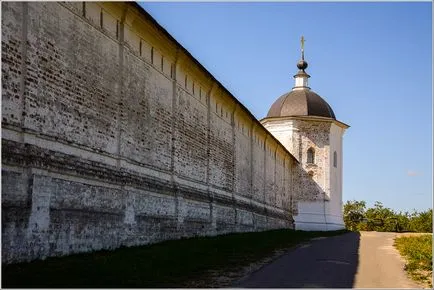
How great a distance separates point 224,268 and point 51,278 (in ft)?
15.3

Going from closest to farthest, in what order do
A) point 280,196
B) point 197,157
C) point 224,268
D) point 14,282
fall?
point 14,282 → point 224,268 → point 197,157 → point 280,196

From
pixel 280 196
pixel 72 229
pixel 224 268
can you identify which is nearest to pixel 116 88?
pixel 72 229

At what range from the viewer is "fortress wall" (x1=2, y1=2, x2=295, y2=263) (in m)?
10.4

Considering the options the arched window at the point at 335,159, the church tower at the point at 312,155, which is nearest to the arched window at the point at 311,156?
the church tower at the point at 312,155

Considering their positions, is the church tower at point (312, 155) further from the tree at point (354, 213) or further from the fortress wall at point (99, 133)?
the tree at point (354, 213)

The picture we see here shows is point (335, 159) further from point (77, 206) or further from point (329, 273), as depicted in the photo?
point (77, 206)

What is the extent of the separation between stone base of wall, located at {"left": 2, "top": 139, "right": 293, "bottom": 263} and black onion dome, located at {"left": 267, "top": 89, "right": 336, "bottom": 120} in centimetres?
2583

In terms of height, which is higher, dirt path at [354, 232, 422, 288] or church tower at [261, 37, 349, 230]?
church tower at [261, 37, 349, 230]

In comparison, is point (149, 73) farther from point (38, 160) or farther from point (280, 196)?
point (280, 196)

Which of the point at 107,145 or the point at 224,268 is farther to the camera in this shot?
the point at 107,145

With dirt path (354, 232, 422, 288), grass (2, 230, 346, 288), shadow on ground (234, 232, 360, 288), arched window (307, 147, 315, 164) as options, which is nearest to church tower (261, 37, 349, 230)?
arched window (307, 147, 315, 164)

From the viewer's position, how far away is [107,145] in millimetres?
13914

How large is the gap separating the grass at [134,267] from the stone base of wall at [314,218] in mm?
26878

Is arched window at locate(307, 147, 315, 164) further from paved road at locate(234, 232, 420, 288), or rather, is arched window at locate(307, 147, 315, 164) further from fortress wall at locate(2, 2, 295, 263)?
paved road at locate(234, 232, 420, 288)
